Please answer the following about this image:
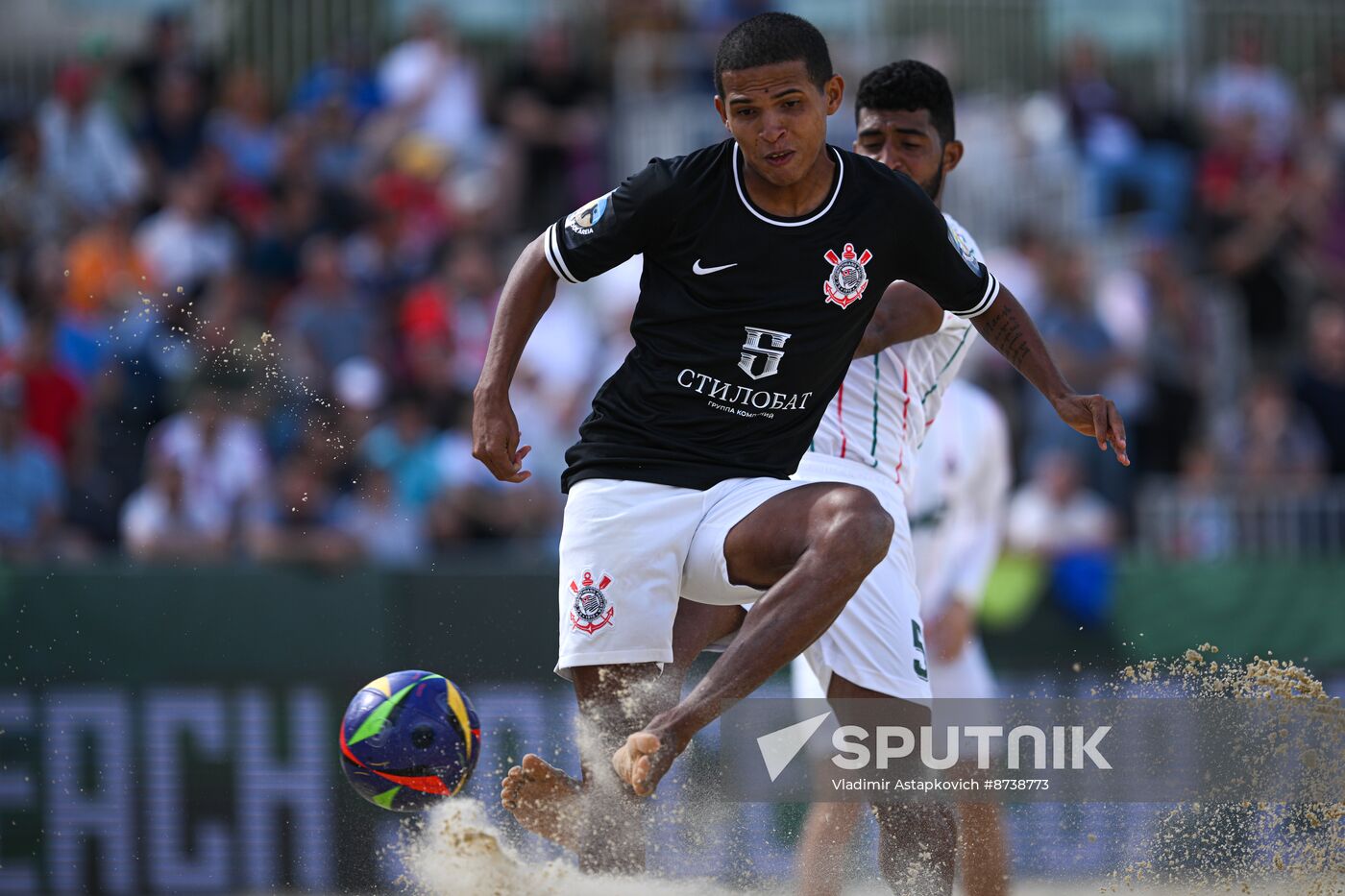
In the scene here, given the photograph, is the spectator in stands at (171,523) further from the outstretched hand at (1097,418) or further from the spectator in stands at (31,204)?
the outstretched hand at (1097,418)

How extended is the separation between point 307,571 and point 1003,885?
4.54 meters

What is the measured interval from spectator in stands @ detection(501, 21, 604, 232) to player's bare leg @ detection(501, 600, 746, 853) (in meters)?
8.24

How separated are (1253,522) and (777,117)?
7.86 metres

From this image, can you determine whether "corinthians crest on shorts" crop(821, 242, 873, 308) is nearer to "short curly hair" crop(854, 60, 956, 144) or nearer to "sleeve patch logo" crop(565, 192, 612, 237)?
"sleeve patch logo" crop(565, 192, 612, 237)

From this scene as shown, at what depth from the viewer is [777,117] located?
210 inches

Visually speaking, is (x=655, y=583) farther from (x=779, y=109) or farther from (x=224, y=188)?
(x=224, y=188)

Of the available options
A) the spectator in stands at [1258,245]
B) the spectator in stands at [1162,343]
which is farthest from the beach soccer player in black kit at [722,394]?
the spectator in stands at [1258,245]

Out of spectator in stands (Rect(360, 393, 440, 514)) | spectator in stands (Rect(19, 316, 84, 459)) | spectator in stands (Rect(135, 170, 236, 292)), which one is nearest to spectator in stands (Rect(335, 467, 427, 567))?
spectator in stands (Rect(360, 393, 440, 514))

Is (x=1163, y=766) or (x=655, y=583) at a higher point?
(x=655, y=583)

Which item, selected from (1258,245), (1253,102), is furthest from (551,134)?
(1253,102)

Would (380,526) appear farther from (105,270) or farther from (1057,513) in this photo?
(1057,513)

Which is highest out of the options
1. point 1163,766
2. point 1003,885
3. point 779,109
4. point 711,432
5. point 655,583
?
point 779,109

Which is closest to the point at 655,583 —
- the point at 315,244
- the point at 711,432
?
the point at 711,432

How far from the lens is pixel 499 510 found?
1098cm
